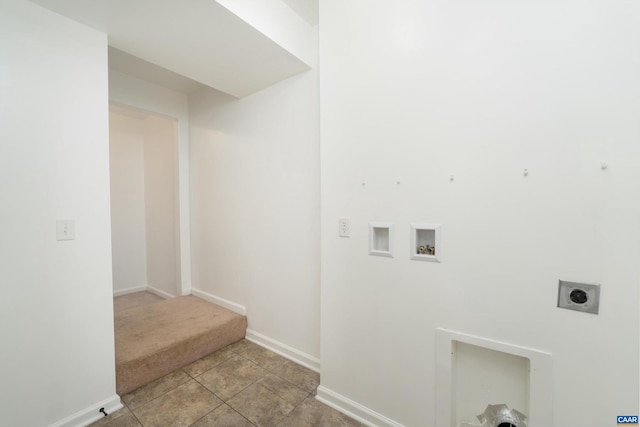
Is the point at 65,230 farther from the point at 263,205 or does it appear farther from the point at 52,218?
the point at 263,205

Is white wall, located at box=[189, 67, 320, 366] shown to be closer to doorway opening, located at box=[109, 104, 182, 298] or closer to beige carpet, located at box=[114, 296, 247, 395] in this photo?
beige carpet, located at box=[114, 296, 247, 395]

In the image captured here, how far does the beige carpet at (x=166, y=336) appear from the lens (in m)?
1.68

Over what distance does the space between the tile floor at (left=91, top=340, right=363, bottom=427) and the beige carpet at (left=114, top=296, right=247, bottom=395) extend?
96mm

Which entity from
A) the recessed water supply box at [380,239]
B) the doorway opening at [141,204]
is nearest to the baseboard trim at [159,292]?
the doorway opening at [141,204]

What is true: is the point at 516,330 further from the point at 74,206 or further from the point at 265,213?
the point at 74,206

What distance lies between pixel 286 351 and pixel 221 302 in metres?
0.93

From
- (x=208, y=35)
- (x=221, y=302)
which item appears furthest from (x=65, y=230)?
(x=221, y=302)

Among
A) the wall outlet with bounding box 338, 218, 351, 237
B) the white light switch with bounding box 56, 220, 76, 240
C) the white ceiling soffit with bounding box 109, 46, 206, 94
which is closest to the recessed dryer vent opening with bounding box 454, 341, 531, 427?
the wall outlet with bounding box 338, 218, 351, 237

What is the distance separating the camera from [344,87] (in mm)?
1501

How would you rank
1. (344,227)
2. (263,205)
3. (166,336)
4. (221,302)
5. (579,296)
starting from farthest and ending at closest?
(221,302) < (263,205) < (166,336) < (344,227) < (579,296)

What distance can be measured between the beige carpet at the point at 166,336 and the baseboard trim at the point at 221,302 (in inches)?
1.9

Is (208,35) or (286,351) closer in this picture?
(208,35)

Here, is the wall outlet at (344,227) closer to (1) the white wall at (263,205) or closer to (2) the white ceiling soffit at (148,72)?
(1) the white wall at (263,205)

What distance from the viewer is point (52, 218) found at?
1310 millimetres
